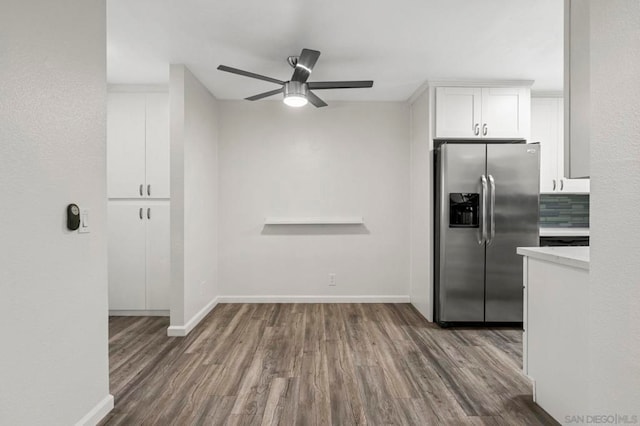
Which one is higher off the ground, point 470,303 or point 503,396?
point 470,303

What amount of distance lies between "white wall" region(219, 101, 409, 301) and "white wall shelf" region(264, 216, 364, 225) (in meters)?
0.07

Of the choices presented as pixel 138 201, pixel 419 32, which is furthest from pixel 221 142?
pixel 419 32

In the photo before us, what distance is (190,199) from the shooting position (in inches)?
132

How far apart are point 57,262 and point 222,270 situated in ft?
9.05

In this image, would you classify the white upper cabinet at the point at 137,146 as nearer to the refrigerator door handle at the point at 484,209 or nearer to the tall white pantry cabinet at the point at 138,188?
the tall white pantry cabinet at the point at 138,188

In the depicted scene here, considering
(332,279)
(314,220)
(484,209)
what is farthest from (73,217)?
(484,209)

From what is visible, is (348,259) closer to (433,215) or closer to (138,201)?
(433,215)

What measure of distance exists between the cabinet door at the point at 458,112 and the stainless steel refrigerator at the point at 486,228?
0.24 meters

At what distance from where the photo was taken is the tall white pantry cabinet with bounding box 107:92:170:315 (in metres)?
3.69

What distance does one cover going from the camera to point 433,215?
3.66 meters

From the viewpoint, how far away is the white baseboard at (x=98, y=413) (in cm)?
175

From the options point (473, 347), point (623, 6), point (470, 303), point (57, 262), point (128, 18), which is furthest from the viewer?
point (470, 303)

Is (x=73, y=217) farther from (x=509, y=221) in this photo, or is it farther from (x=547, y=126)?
(x=547, y=126)

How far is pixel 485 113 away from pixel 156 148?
12.0 ft
